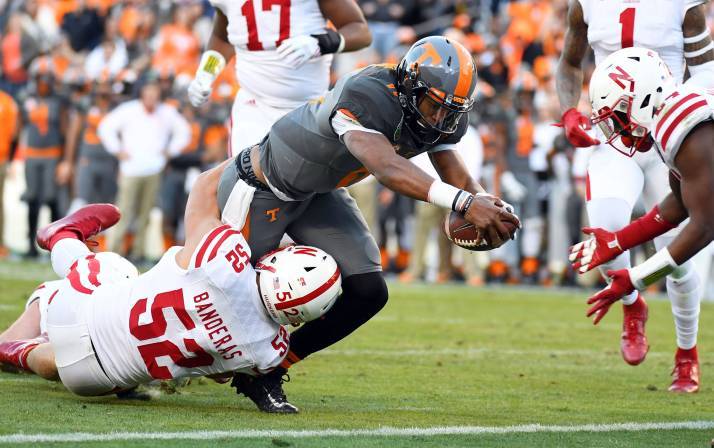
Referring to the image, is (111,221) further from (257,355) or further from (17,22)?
(17,22)

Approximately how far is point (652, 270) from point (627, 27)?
6.31 ft

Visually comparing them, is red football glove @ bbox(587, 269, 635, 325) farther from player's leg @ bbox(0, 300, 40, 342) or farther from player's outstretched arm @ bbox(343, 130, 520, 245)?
player's leg @ bbox(0, 300, 40, 342)

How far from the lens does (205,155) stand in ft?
49.5

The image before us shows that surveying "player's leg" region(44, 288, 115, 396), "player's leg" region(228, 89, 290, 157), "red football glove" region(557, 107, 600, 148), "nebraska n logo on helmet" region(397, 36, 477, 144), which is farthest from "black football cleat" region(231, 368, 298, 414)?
"red football glove" region(557, 107, 600, 148)

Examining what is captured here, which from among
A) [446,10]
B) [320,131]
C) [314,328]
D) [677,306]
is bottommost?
[446,10]

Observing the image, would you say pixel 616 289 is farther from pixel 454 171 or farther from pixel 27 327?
pixel 27 327

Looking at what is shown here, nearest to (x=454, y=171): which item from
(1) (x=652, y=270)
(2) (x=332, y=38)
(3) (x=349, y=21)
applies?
(1) (x=652, y=270)

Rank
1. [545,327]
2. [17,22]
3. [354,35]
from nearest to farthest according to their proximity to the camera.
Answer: [354,35], [545,327], [17,22]

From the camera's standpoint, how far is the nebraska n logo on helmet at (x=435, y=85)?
4934mm

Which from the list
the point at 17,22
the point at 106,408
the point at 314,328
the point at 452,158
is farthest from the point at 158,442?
the point at 17,22

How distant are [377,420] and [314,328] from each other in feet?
2.07

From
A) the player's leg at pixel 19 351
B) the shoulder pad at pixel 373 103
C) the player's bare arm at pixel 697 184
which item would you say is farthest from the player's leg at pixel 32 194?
the player's bare arm at pixel 697 184

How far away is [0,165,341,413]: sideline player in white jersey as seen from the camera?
502 centimetres

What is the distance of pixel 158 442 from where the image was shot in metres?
4.25
